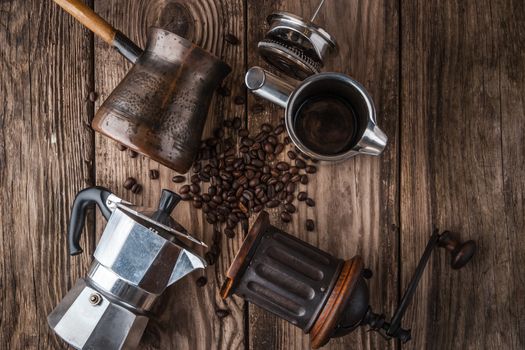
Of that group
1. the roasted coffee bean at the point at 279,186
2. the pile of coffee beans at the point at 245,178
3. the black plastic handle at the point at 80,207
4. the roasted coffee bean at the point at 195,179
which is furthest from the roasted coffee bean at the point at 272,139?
the black plastic handle at the point at 80,207

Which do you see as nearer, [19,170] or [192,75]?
[192,75]

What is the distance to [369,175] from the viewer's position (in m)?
1.43

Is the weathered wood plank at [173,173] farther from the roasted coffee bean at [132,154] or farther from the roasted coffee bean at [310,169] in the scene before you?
the roasted coffee bean at [310,169]

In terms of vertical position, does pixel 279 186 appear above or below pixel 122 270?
above

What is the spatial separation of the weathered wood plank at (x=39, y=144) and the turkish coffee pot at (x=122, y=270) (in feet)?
0.60

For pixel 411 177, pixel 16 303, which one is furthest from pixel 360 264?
pixel 16 303

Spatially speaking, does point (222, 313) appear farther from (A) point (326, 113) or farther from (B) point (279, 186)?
(A) point (326, 113)

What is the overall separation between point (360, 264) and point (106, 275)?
0.59 m

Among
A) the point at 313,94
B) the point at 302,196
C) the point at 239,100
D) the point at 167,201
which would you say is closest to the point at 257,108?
the point at 239,100

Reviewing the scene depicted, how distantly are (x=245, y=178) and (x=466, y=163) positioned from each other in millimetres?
587

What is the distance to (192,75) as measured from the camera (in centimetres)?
127

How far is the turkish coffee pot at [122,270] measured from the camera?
3.98 ft

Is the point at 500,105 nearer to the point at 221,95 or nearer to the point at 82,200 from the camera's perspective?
the point at 221,95

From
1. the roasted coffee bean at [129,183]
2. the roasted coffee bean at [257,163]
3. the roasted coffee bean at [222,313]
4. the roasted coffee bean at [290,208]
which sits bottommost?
the roasted coffee bean at [222,313]
